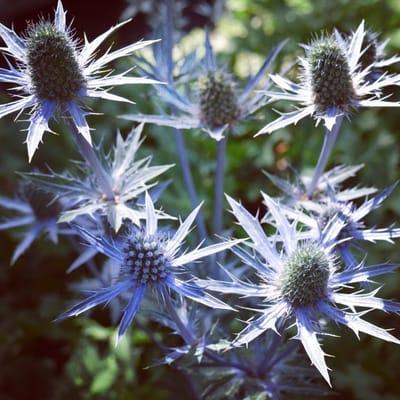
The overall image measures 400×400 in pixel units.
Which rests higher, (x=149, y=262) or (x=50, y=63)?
(x=50, y=63)

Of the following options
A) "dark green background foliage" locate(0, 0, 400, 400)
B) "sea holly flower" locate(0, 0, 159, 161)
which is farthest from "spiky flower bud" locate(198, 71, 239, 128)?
"sea holly flower" locate(0, 0, 159, 161)

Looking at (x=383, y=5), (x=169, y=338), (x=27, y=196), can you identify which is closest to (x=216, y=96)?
(x=27, y=196)

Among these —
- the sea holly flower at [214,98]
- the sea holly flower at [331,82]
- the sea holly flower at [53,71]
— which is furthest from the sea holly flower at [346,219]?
the sea holly flower at [53,71]

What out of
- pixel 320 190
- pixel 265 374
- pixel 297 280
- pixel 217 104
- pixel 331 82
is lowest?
pixel 265 374

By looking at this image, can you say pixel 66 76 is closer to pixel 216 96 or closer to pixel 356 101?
pixel 216 96

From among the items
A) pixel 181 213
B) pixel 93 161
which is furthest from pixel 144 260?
pixel 181 213

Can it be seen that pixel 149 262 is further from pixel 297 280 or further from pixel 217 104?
pixel 217 104
